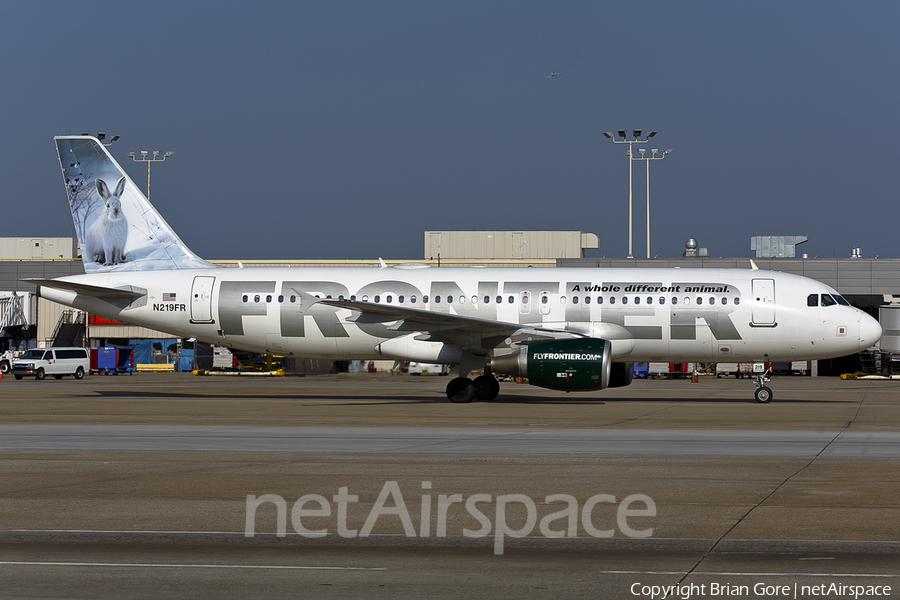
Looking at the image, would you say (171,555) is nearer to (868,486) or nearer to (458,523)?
(458,523)

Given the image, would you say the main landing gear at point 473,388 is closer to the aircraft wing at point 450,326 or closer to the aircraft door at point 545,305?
the aircraft wing at point 450,326

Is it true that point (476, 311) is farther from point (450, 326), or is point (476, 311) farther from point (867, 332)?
point (867, 332)

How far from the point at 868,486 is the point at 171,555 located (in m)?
8.78

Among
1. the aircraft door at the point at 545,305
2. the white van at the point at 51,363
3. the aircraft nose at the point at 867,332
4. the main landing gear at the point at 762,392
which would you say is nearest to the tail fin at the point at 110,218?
the aircraft door at the point at 545,305

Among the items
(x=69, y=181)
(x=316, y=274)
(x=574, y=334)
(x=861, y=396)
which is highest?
(x=69, y=181)

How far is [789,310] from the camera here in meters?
27.9

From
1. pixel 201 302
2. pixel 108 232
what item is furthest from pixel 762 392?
pixel 108 232

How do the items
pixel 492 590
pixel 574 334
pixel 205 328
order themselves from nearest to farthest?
pixel 492 590, pixel 574 334, pixel 205 328

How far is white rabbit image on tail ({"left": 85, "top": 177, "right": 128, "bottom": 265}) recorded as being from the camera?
31.3m

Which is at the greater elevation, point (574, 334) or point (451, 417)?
point (574, 334)

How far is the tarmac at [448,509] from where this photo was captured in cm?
725

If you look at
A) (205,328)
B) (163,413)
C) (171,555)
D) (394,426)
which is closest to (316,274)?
(205,328)

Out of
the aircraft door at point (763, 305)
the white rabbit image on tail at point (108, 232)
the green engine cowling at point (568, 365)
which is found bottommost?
the green engine cowling at point (568, 365)

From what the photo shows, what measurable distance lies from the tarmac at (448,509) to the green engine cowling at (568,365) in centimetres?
402
